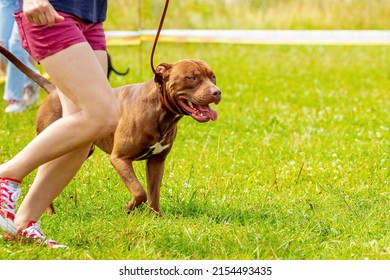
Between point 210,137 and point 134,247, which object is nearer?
point 134,247

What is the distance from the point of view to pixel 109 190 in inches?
256

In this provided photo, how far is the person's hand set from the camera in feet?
14.5

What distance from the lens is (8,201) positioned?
16.2 ft

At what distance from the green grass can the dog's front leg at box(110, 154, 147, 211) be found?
73 mm

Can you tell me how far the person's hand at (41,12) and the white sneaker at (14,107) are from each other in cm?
553

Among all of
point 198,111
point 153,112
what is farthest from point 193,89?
point 153,112

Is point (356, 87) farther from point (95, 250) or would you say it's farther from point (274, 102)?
point (95, 250)

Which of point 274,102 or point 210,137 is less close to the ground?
point 210,137

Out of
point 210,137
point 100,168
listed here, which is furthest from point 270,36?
point 100,168

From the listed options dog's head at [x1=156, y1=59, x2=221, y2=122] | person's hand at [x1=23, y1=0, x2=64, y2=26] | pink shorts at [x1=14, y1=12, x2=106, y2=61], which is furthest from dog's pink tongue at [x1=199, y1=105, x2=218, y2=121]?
person's hand at [x1=23, y1=0, x2=64, y2=26]

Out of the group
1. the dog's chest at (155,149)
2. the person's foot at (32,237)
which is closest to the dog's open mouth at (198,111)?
the dog's chest at (155,149)

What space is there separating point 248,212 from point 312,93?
6063mm

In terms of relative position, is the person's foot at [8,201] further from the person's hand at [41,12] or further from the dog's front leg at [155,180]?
the dog's front leg at [155,180]

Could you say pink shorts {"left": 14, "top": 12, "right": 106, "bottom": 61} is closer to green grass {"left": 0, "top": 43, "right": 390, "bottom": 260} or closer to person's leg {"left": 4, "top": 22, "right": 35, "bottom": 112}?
green grass {"left": 0, "top": 43, "right": 390, "bottom": 260}
